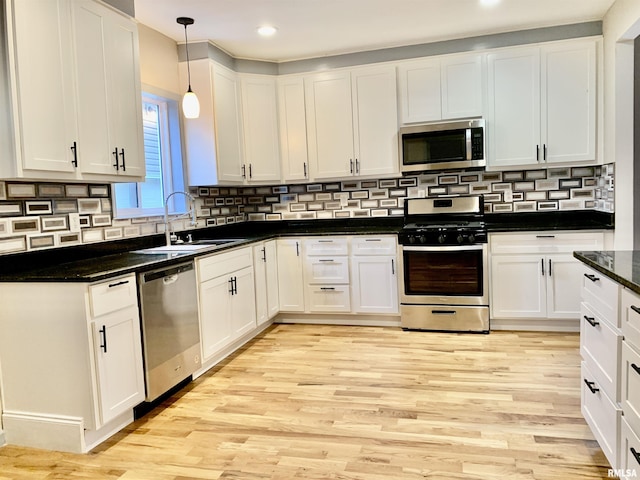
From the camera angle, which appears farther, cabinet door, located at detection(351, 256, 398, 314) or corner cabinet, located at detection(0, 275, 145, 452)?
cabinet door, located at detection(351, 256, 398, 314)

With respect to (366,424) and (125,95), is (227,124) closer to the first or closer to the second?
(125,95)

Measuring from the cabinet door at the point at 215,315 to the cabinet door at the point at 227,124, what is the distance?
115 cm

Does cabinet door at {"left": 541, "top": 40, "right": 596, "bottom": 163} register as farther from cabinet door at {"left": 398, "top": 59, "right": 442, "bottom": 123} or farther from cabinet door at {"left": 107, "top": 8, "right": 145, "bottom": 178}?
cabinet door at {"left": 107, "top": 8, "right": 145, "bottom": 178}

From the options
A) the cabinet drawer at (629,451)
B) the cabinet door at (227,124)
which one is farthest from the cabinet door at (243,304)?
the cabinet drawer at (629,451)

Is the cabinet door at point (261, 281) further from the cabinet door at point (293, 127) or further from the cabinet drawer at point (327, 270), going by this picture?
the cabinet door at point (293, 127)

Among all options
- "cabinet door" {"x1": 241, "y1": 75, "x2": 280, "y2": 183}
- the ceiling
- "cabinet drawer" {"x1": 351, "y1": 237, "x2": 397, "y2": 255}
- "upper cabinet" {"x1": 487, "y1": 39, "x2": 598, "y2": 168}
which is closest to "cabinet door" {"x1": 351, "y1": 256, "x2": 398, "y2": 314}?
"cabinet drawer" {"x1": 351, "y1": 237, "x2": 397, "y2": 255}

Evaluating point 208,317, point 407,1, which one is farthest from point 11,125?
point 407,1

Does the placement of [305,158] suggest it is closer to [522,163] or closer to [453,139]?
[453,139]

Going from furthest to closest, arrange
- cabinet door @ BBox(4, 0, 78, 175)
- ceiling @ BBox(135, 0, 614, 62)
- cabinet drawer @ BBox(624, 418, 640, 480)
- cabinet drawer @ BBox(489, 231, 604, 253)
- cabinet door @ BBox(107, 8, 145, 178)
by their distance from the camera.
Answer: cabinet drawer @ BBox(489, 231, 604, 253), ceiling @ BBox(135, 0, 614, 62), cabinet door @ BBox(107, 8, 145, 178), cabinet door @ BBox(4, 0, 78, 175), cabinet drawer @ BBox(624, 418, 640, 480)

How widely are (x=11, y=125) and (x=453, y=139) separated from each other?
3.33m

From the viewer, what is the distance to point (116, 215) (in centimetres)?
329

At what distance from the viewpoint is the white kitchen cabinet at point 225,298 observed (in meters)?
3.30

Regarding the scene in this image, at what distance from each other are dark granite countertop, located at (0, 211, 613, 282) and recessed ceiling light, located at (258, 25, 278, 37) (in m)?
1.75

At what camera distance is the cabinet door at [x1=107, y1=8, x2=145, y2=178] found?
2875mm
